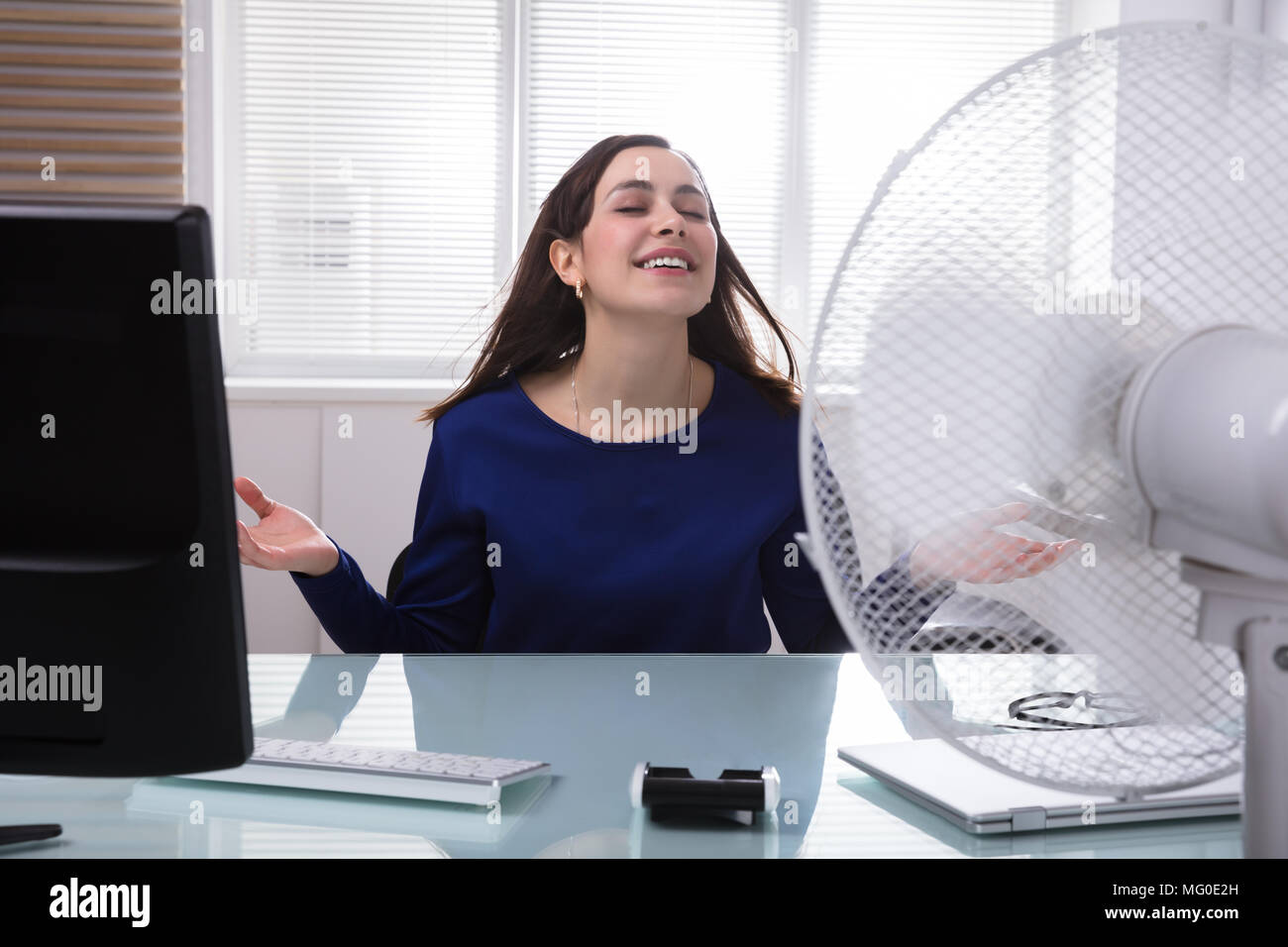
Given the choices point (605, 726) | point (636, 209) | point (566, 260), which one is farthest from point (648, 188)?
point (605, 726)

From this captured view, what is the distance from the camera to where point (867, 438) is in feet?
2.11

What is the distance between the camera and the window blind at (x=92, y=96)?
3.06 m

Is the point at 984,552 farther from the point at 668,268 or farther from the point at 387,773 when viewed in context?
the point at 668,268

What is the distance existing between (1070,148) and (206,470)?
1.72 feet

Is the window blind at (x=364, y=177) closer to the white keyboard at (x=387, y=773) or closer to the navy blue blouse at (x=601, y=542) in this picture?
the navy blue blouse at (x=601, y=542)

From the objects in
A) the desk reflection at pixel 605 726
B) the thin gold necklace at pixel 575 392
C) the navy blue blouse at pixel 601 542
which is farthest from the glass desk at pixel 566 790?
the thin gold necklace at pixel 575 392

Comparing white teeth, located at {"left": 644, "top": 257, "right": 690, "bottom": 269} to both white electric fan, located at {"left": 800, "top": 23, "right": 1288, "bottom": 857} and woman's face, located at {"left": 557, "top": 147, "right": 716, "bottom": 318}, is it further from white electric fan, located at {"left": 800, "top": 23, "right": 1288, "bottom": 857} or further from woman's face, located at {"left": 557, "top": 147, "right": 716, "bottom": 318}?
white electric fan, located at {"left": 800, "top": 23, "right": 1288, "bottom": 857}

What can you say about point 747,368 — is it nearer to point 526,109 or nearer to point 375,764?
point 375,764

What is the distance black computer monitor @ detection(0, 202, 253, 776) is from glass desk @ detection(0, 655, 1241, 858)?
0.32 ft

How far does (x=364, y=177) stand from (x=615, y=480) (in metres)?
2.13

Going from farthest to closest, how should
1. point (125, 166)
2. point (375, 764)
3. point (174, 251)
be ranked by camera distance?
point (125, 166), point (375, 764), point (174, 251)

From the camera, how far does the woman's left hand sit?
631mm

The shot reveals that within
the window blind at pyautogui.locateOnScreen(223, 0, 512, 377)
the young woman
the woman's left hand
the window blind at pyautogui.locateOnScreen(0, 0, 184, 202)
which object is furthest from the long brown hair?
the window blind at pyautogui.locateOnScreen(0, 0, 184, 202)

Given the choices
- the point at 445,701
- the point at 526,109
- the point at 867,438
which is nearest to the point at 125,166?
the point at 526,109
